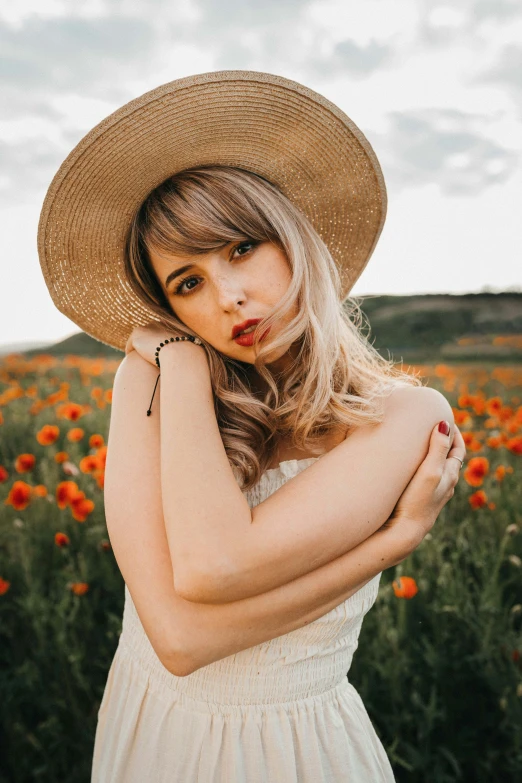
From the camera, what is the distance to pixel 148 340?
5.29 ft

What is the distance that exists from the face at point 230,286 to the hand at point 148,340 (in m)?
0.10

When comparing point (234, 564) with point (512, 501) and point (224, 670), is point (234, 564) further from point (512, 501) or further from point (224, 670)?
point (512, 501)

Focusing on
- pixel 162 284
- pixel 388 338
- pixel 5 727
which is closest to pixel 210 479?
pixel 162 284

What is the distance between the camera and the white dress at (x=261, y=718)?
133 centimetres

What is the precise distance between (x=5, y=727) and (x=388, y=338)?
13140 mm

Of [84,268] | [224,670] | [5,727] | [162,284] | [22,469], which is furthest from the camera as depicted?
[22,469]

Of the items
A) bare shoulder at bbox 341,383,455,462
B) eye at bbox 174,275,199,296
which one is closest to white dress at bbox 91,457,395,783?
bare shoulder at bbox 341,383,455,462

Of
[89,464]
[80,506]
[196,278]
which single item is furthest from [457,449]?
[89,464]

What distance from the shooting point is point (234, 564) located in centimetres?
108

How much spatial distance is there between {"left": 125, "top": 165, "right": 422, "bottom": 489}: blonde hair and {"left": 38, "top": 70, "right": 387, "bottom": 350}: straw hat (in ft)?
0.25

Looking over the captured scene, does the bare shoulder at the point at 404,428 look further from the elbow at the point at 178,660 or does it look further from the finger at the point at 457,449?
the elbow at the point at 178,660

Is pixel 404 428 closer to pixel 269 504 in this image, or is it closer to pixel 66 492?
pixel 269 504

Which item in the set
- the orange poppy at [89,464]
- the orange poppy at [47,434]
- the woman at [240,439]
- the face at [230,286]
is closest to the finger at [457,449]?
the woman at [240,439]

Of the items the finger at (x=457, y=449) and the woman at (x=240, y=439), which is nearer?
the woman at (x=240, y=439)
